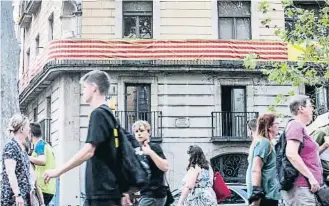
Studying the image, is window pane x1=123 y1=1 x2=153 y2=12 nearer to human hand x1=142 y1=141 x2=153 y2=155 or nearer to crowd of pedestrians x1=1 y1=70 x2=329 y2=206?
crowd of pedestrians x1=1 y1=70 x2=329 y2=206

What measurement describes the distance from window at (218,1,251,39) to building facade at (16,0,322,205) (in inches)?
1.7

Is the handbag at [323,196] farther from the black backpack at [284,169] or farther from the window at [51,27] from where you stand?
the window at [51,27]

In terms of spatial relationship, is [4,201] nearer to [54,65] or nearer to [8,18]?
[8,18]

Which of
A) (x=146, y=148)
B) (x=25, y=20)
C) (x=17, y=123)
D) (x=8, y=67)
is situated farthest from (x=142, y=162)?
(x=25, y=20)

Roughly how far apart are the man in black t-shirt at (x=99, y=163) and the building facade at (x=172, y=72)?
20.2 m

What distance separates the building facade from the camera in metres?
26.5

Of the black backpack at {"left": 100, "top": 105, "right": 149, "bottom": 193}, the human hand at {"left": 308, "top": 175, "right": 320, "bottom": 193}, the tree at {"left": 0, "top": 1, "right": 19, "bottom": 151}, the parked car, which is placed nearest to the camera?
the black backpack at {"left": 100, "top": 105, "right": 149, "bottom": 193}

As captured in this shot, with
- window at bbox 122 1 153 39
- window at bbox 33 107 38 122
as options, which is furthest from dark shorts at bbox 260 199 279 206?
window at bbox 33 107 38 122

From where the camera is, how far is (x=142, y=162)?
232 inches

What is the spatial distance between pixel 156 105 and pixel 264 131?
747 inches

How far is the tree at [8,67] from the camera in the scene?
14062 mm

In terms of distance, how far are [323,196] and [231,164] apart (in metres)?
19.8

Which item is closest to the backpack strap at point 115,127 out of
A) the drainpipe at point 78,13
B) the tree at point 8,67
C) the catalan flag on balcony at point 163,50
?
the tree at point 8,67

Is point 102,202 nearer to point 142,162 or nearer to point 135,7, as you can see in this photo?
point 142,162
